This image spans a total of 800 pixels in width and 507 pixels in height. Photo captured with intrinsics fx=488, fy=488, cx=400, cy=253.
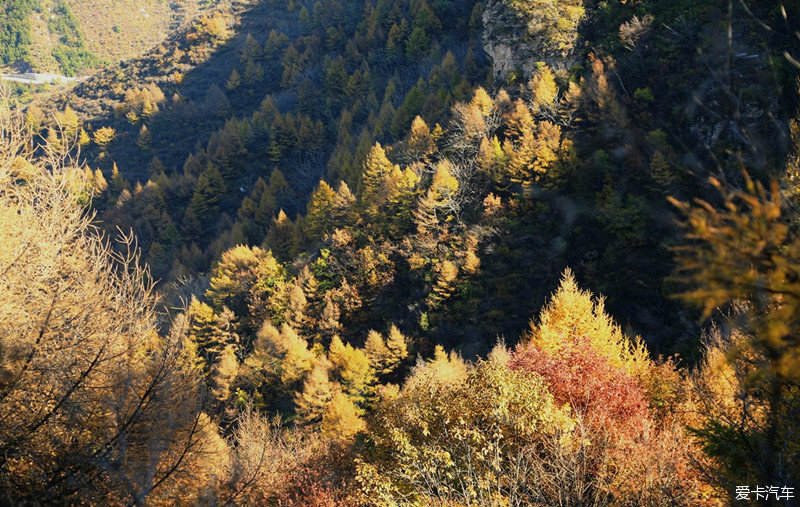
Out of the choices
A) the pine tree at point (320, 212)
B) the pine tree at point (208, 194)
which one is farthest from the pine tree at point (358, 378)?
the pine tree at point (208, 194)

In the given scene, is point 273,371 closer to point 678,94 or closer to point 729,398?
point 729,398

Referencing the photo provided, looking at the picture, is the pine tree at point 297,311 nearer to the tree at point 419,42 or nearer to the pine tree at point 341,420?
the pine tree at point 341,420

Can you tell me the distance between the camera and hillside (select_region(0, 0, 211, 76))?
151 m

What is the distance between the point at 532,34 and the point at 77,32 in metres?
173

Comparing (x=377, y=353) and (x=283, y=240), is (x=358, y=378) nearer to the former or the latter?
(x=377, y=353)

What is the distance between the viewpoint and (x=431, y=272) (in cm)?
3834

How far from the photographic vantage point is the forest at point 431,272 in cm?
684

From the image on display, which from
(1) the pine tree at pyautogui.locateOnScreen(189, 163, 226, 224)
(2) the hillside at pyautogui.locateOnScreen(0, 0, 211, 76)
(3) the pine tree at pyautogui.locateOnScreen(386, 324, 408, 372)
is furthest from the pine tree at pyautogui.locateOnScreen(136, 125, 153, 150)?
(2) the hillside at pyautogui.locateOnScreen(0, 0, 211, 76)

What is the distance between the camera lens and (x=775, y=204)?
3.55 metres

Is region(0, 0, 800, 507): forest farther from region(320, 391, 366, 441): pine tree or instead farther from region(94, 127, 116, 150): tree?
region(94, 127, 116, 150): tree

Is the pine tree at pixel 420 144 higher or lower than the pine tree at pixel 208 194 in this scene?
higher

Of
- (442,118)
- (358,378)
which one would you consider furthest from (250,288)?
(442,118)

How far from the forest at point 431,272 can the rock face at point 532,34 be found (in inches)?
9.7

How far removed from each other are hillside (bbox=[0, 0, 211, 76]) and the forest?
65.2 meters
